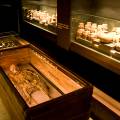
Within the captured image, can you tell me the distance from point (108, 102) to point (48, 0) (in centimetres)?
212

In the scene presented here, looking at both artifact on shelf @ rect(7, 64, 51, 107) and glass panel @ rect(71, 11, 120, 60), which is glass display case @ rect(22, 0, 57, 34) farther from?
artifact on shelf @ rect(7, 64, 51, 107)

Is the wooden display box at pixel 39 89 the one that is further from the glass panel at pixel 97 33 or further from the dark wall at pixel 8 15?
the dark wall at pixel 8 15

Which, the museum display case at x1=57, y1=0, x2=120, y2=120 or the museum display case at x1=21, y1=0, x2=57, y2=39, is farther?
the museum display case at x1=21, y1=0, x2=57, y2=39

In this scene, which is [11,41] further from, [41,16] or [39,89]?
[39,89]

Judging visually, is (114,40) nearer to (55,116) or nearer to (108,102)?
(108,102)

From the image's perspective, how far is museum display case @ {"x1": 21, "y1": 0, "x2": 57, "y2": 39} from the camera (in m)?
3.40

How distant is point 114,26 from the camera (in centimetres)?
265

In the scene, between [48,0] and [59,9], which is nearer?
[59,9]

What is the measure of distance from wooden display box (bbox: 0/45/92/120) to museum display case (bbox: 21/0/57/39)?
0.73 m

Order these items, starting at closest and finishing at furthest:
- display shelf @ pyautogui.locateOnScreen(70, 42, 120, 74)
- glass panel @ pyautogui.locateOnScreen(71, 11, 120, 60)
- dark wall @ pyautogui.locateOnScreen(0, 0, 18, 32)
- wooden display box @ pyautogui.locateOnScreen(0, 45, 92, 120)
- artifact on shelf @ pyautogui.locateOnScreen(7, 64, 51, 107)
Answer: wooden display box @ pyautogui.locateOnScreen(0, 45, 92, 120)
artifact on shelf @ pyautogui.locateOnScreen(7, 64, 51, 107)
display shelf @ pyautogui.locateOnScreen(70, 42, 120, 74)
glass panel @ pyautogui.locateOnScreen(71, 11, 120, 60)
dark wall @ pyautogui.locateOnScreen(0, 0, 18, 32)

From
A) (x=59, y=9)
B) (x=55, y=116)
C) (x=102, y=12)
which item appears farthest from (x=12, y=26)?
(x=55, y=116)

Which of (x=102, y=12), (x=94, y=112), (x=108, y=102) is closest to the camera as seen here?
(x=108, y=102)

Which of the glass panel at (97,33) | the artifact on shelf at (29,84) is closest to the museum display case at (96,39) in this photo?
the glass panel at (97,33)

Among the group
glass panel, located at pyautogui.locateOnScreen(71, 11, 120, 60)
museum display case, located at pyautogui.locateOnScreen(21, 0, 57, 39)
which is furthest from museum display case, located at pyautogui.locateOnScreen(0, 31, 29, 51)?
glass panel, located at pyautogui.locateOnScreen(71, 11, 120, 60)
